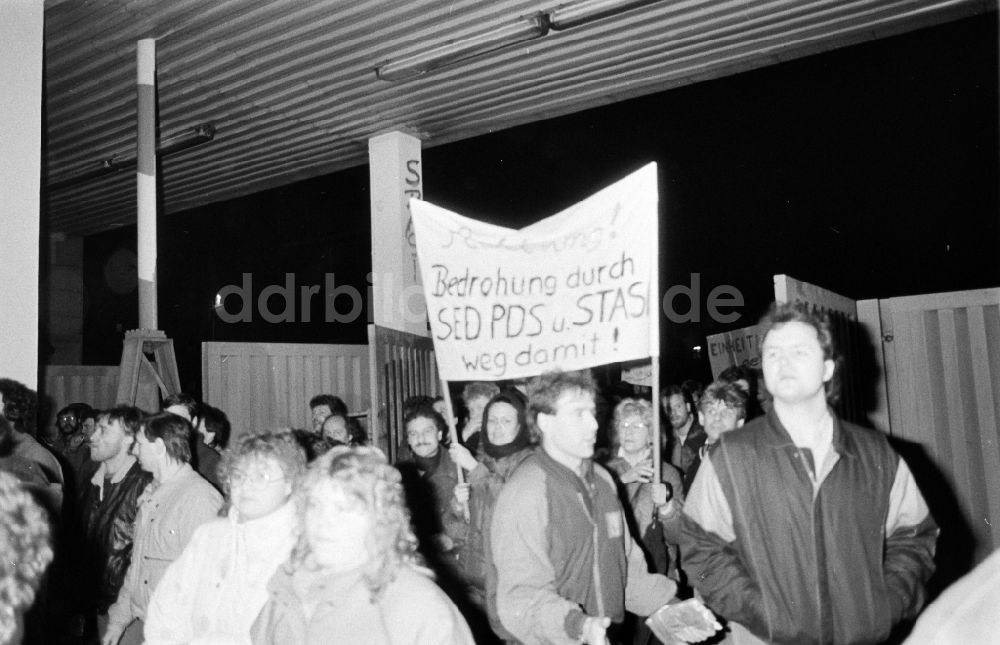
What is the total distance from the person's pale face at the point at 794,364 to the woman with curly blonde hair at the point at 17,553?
2.43 metres

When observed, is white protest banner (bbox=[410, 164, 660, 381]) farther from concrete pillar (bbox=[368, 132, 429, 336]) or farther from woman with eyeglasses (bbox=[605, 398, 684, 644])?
concrete pillar (bbox=[368, 132, 429, 336])

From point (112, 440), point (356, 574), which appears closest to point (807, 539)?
point (356, 574)

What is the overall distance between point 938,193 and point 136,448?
16752mm

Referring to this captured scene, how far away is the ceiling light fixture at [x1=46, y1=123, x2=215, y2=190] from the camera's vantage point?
9688mm

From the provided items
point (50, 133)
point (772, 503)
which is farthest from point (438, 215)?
point (50, 133)

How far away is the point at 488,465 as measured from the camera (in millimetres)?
4832

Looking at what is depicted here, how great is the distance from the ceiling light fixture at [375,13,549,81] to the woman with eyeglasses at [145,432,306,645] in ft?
16.6

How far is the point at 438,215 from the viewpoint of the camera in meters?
4.94

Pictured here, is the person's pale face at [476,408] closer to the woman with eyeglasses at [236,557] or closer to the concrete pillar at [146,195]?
the woman with eyeglasses at [236,557]

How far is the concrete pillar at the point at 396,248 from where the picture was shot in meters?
9.15

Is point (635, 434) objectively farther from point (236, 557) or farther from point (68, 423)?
point (68, 423)

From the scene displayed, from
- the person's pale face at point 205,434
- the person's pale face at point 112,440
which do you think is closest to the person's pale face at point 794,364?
the person's pale face at point 112,440

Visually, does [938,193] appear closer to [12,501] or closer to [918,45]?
[918,45]

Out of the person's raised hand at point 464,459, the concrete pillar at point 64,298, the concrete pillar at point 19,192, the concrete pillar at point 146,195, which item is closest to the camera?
the person's raised hand at point 464,459
